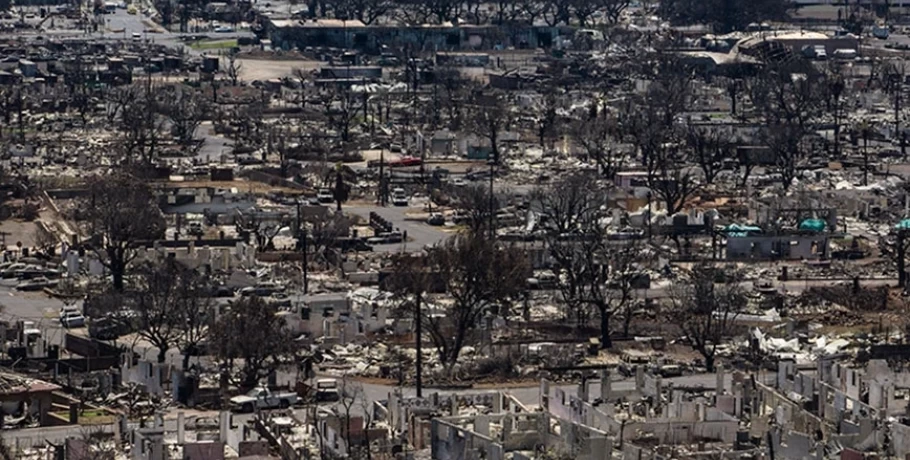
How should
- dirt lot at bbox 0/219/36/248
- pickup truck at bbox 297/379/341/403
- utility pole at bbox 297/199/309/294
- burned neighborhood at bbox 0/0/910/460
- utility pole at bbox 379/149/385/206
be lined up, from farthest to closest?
utility pole at bbox 379/149/385/206 < dirt lot at bbox 0/219/36/248 < utility pole at bbox 297/199/309/294 < pickup truck at bbox 297/379/341/403 < burned neighborhood at bbox 0/0/910/460

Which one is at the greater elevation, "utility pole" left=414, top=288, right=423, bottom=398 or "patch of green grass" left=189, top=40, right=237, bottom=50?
"utility pole" left=414, top=288, right=423, bottom=398

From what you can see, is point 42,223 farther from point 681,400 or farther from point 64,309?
point 681,400

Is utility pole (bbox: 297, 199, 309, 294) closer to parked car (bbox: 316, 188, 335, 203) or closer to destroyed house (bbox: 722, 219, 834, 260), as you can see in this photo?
parked car (bbox: 316, 188, 335, 203)

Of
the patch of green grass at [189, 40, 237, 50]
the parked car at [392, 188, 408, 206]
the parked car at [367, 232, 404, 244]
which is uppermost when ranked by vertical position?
the parked car at [367, 232, 404, 244]

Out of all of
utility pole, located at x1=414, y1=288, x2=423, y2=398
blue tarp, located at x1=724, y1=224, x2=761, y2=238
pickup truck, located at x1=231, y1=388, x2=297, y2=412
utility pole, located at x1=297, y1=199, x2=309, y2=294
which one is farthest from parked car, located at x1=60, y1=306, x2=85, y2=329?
blue tarp, located at x1=724, y1=224, x2=761, y2=238

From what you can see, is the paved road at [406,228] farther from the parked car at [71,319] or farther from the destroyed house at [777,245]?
the parked car at [71,319]

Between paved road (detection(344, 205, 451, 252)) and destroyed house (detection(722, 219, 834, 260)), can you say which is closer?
destroyed house (detection(722, 219, 834, 260))

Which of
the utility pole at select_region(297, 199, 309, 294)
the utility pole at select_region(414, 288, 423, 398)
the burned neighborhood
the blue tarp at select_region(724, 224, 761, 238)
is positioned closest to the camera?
the burned neighborhood
